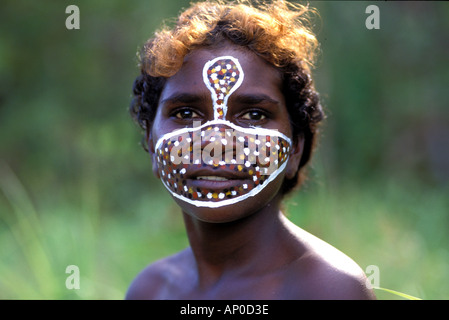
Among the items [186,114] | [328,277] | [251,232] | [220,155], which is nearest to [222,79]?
[186,114]

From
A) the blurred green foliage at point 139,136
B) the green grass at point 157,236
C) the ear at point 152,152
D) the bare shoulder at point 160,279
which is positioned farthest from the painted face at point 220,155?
the blurred green foliage at point 139,136

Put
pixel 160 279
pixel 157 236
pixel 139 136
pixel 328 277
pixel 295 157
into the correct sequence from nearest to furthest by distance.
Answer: pixel 328 277 < pixel 295 157 < pixel 160 279 < pixel 157 236 < pixel 139 136

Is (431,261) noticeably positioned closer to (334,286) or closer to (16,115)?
(334,286)

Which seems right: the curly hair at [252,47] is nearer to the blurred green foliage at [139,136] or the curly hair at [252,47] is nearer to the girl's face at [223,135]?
the girl's face at [223,135]

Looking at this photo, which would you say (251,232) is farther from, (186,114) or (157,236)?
(157,236)

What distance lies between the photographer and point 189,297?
2.58m

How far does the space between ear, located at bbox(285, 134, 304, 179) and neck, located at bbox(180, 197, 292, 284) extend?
0.43 feet

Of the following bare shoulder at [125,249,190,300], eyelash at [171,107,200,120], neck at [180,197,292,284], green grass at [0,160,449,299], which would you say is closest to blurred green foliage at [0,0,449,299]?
green grass at [0,160,449,299]

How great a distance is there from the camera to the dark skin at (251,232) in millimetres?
2287

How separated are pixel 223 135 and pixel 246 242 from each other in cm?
45

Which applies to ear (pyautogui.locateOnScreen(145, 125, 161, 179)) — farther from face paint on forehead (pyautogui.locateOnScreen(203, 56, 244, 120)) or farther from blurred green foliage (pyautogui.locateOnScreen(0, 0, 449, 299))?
blurred green foliage (pyautogui.locateOnScreen(0, 0, 449, 299))

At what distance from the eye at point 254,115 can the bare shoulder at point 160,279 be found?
77 cm

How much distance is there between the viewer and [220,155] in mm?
2254

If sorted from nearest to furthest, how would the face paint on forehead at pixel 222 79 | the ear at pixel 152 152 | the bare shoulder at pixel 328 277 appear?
the bare shoulder at pixel 328 277 → the face paint on forehead at pixel 222 79 → the ear at pixel 152 152
